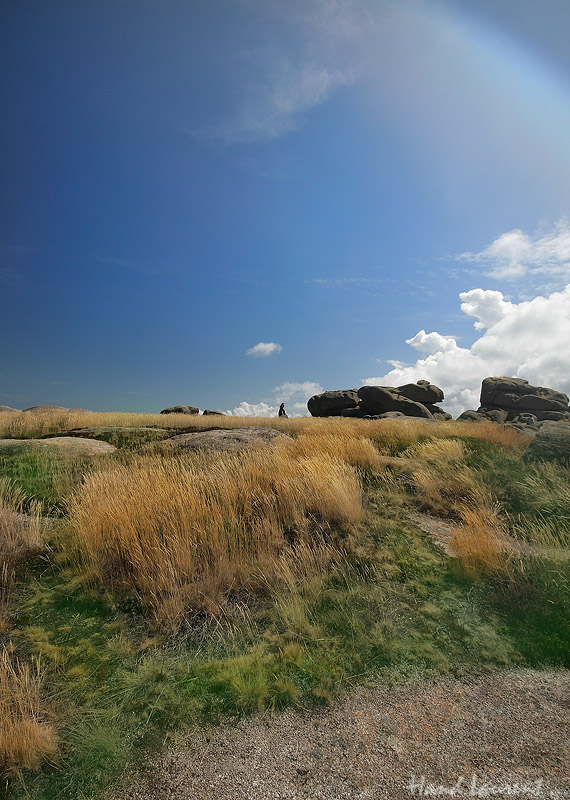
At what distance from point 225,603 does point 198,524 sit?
139 cm

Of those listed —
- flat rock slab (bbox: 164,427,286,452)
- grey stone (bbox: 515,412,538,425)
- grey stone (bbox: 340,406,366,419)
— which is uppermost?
grey stone (bbox: 340,406,366,419)

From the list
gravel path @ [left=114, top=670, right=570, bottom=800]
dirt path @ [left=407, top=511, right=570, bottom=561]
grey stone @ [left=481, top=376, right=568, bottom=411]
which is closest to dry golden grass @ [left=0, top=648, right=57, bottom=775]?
gravel path @ [left=114, top=670, right=570, bottom=800]

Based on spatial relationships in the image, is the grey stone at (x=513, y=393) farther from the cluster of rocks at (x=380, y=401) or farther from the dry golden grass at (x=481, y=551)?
the dry golden grass at (x=481, y=551)

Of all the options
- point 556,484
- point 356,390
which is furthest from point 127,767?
point 356,390

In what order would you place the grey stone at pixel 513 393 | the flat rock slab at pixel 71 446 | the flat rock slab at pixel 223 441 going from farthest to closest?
the grey stone at pixel 513 393, the flat rock slab at pixel 223 441, the flat rock slab at pixel 71 446

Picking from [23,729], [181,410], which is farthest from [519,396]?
[23,729]

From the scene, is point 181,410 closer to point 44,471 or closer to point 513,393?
point 44,471

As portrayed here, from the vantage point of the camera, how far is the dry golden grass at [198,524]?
13.6 feet

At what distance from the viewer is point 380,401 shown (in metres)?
41.7

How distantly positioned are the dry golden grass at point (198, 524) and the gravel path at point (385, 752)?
1437 mm

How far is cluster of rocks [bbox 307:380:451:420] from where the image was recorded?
4094cm

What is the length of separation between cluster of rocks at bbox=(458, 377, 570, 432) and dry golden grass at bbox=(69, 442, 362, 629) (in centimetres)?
4320

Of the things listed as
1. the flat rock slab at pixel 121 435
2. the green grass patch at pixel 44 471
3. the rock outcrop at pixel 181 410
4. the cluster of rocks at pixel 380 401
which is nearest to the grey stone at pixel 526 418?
the cluster of rocks at pixel 380 401

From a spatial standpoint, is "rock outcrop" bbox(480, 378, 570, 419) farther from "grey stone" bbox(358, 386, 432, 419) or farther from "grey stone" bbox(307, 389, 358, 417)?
"grey stone" bbox(307, 389, 358, 417)
